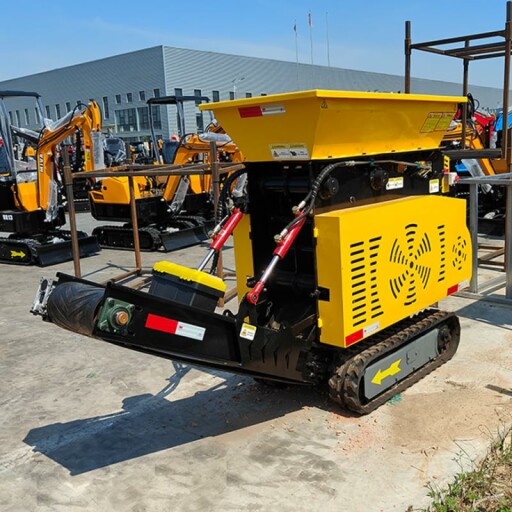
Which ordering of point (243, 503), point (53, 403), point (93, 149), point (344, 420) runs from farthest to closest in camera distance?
point (93, 149) → point (53, 403) → point (344, 420) → point (243, 503)

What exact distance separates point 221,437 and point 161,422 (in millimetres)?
469

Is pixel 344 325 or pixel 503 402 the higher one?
pixel 344 325

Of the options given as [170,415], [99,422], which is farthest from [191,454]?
[99,422]

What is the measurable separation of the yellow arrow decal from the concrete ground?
0.19 meters

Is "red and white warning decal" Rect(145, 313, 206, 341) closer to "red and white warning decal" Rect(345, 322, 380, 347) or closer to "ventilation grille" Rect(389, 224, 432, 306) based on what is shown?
"red and white warning decal" Rect(345, 322, 380, 347)

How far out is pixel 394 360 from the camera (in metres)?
3.87

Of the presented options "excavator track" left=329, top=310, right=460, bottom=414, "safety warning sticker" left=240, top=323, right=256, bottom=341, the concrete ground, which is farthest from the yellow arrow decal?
"safety warning sticker" left=240, top=323, right=256, bottom=341

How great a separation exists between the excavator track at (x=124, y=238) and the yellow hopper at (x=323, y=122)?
20.6 ft

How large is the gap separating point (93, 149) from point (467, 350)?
21.7 ft

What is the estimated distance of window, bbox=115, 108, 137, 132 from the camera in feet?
132

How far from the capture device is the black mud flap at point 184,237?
972 cm

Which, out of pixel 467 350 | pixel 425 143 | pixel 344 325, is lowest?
pixel 467 350

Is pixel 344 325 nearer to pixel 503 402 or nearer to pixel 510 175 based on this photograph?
pixel 503 402

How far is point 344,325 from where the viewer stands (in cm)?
341
